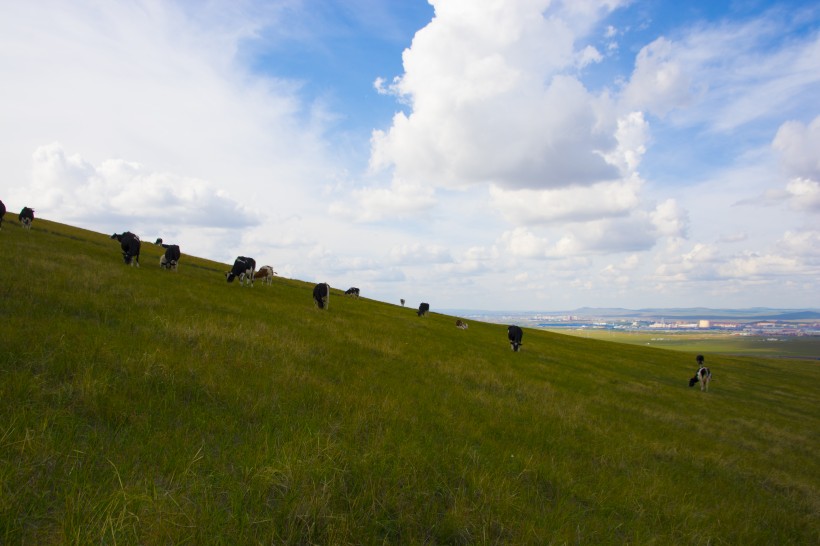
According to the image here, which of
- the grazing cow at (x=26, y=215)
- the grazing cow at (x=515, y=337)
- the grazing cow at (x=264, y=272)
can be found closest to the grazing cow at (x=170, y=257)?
the grazing cow at (x=264, y=272)

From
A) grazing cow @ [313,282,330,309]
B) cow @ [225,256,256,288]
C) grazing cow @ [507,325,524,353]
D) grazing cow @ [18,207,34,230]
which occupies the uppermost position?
grazing cow @ [18,207,34,230]

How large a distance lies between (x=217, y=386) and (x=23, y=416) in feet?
8.27

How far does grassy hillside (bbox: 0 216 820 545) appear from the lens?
3.61m

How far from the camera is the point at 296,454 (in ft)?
15.2

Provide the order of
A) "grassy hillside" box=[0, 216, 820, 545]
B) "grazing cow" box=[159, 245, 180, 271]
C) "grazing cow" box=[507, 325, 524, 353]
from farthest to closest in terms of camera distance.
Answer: "grazing cow" box=[507, 325, 524, 353] → "grazing cow" box=[159, 245, 180, 271] → "grassy hillside" box=[0, 216, 820, 545]

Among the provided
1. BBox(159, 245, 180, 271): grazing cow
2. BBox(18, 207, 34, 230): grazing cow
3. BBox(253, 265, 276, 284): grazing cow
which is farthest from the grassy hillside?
BBox(18, 207, 34, 230): grazing cow

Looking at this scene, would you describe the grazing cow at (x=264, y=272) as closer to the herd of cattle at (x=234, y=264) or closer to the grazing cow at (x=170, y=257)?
the herd of cattle at (x=234, y=264)

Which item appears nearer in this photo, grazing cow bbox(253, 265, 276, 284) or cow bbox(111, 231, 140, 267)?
cow bbox(111, 231, 140, 267)

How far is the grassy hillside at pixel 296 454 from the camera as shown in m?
3.61

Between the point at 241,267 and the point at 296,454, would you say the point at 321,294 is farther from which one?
the point at 296,454

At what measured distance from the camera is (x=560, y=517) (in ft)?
16.1

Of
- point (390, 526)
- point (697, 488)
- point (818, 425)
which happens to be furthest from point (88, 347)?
point (818, 425)

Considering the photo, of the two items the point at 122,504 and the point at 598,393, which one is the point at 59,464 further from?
the point at 598,393

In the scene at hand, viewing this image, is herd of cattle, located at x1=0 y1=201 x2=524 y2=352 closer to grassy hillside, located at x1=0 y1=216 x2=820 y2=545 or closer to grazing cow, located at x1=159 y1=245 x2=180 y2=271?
grazing cow, located at x1=159 y1=245 x2=180 y2=271
